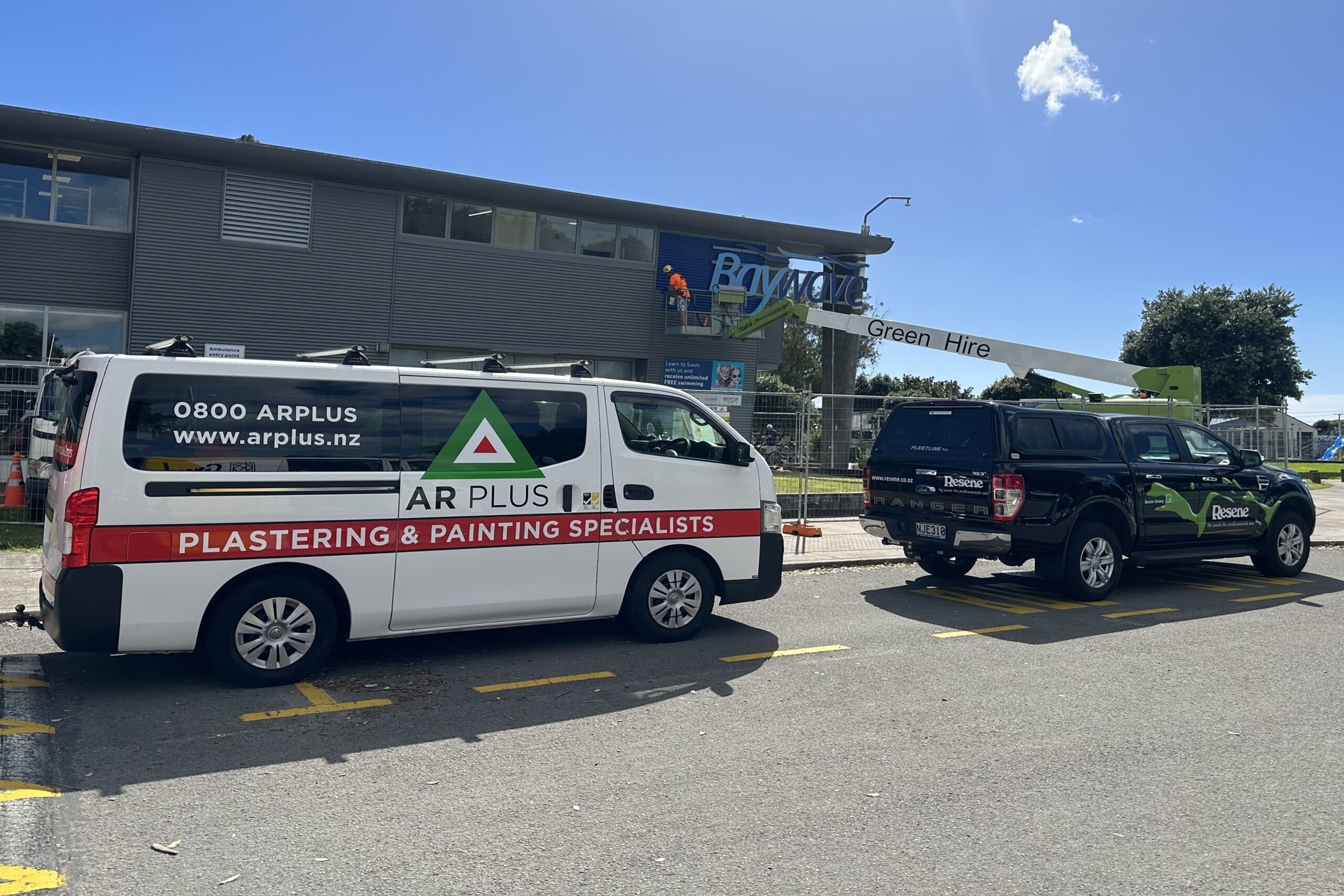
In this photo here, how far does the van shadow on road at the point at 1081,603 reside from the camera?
8.81m

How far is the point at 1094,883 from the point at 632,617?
14.1ft

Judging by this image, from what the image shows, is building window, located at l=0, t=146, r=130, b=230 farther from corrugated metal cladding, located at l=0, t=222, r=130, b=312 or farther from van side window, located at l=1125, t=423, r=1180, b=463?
van side window, located at l=1125, t=423, r=1180, b=463

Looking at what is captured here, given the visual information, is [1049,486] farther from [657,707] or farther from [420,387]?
[420,387]

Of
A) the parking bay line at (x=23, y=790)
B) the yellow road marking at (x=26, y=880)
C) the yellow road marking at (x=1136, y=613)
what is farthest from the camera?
the yellow road marking at (x=1136, y=613)

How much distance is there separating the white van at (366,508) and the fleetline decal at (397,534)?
0.01 metres

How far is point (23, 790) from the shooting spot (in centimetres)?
445

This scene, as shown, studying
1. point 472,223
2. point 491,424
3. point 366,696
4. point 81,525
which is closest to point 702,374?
point 472,223

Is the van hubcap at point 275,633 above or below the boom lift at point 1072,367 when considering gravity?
below

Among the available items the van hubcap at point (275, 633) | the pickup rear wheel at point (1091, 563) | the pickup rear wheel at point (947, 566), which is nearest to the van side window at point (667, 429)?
the van hubcap at point (275, 633)

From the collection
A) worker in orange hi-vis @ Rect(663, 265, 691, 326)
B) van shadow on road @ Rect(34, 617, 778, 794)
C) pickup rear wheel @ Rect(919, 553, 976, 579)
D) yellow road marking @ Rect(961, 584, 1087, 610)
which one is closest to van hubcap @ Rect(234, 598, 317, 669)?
van shadow on road @ Rect(34, 617, 778, 794)

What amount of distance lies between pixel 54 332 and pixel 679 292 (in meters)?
12.7

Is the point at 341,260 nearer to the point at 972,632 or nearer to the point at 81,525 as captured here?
the point at 81,525

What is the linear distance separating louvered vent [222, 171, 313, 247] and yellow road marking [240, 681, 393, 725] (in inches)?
593

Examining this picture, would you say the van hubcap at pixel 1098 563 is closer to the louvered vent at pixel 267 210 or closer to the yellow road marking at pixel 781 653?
the yellow road marking at pixel 781 653
